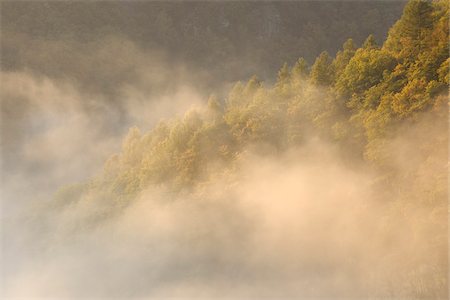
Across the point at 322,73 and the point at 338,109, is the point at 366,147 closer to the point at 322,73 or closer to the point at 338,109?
the point at 338,109

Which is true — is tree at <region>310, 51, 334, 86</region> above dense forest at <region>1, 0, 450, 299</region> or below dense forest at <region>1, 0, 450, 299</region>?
above

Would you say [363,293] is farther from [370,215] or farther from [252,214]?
[252,214]

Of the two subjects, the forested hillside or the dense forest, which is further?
the forested hillside

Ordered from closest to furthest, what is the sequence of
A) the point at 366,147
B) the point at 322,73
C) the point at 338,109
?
the point at 366,147
the point at 338,109
the point at 322,73

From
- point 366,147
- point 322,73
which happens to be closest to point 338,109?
point 322,73

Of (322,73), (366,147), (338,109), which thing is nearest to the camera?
(366,147)

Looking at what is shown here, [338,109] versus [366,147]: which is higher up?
[338,109]

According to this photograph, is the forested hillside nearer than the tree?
Yes

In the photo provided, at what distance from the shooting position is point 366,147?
1303 inches

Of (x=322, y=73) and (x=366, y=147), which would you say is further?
(x=322, y=73)

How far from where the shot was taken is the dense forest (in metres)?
28.3

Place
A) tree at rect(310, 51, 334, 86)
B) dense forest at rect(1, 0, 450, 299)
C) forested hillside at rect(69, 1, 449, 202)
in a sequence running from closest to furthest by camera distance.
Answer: dense forest at rect(1, 0, 450, 299) → forested hillside at rect(69, 1, 449, 202) → tree at rect(310, 51, 334, 86)

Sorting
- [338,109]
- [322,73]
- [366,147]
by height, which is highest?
[322,73]

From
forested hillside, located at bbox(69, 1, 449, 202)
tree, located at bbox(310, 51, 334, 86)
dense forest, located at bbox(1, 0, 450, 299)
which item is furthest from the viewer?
tree, located at bbox(310, 51, 334, 86)
